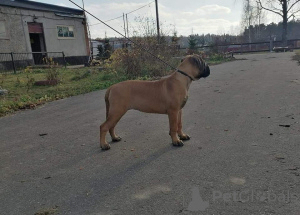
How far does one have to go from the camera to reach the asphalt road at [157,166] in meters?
2.28

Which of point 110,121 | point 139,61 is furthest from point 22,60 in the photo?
point 110,121

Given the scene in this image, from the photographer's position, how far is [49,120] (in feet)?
18.9

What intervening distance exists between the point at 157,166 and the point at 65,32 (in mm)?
23289

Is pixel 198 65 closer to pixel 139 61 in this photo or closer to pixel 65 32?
pixel 139 61

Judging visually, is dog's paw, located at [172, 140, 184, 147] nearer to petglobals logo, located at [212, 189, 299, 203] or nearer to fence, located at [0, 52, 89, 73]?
petglobals logo, located at [212, 189, 299, 203]

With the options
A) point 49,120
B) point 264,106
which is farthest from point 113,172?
point 264,106

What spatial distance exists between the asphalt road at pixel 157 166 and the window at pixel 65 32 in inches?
764

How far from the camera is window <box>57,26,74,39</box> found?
22.7 meters

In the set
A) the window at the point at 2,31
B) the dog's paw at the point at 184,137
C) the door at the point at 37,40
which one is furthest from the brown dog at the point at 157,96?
the door at the point at 37,40

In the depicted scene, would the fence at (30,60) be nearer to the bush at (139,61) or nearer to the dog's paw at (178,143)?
the bush at (139,61)

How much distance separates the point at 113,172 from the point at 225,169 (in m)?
1.35

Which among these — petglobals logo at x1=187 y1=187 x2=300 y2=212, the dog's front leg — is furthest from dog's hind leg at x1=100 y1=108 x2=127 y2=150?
petglobals logo at x1=187 y1=187 x2=300 y2=212

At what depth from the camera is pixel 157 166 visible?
3.08m

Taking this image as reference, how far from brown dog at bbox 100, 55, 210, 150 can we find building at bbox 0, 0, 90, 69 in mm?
18130
